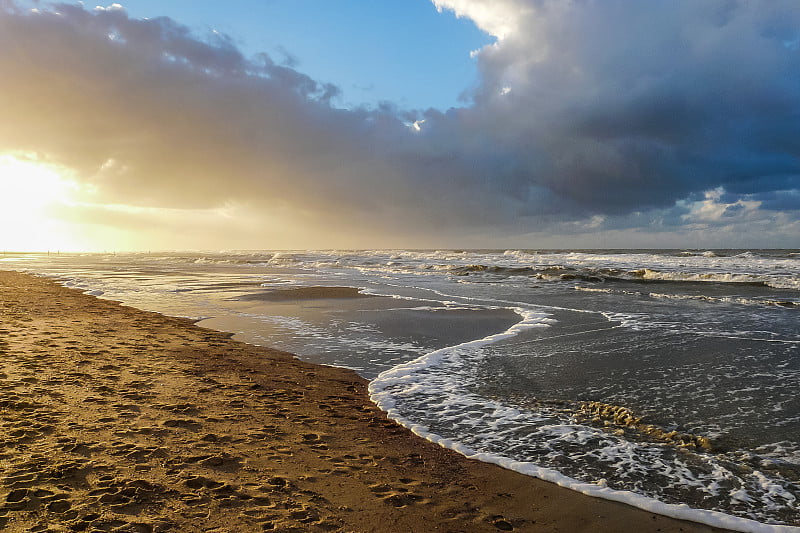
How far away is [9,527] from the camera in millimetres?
2986

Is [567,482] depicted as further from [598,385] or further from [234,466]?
[598,385]

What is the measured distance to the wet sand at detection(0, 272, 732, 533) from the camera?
3326 millimetres

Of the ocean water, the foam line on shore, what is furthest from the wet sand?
the ocean water

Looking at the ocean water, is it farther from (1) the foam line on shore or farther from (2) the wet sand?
(2) the wet sand

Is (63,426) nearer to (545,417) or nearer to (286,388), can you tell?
(286,388)

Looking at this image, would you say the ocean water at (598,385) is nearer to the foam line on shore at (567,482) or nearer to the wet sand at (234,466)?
the foam line on shore at (567,482)

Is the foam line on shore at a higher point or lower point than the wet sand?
lower

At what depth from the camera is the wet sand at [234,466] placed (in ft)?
10.9

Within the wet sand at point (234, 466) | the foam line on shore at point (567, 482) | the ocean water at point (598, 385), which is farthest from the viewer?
the ocean water at point (598, 385)

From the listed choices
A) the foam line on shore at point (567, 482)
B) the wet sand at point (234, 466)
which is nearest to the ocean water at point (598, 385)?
the foam line on shore at point (567, 482)

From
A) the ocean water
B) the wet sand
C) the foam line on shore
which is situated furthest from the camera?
the ocean water

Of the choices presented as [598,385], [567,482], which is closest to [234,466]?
[567,482]

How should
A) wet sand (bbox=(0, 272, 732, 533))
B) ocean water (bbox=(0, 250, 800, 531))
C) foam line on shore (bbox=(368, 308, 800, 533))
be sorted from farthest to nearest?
1. ocean water (bbox=(0, 250, 800, 531))
2. foam line on shore (bbox=(368, 308, 800, 533))
3. wet sand (bbox=(0, 272, 732, 533))

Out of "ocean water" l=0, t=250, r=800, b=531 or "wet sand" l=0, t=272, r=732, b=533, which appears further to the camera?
"ocean water" l=0, t=250, r=800, b=531
